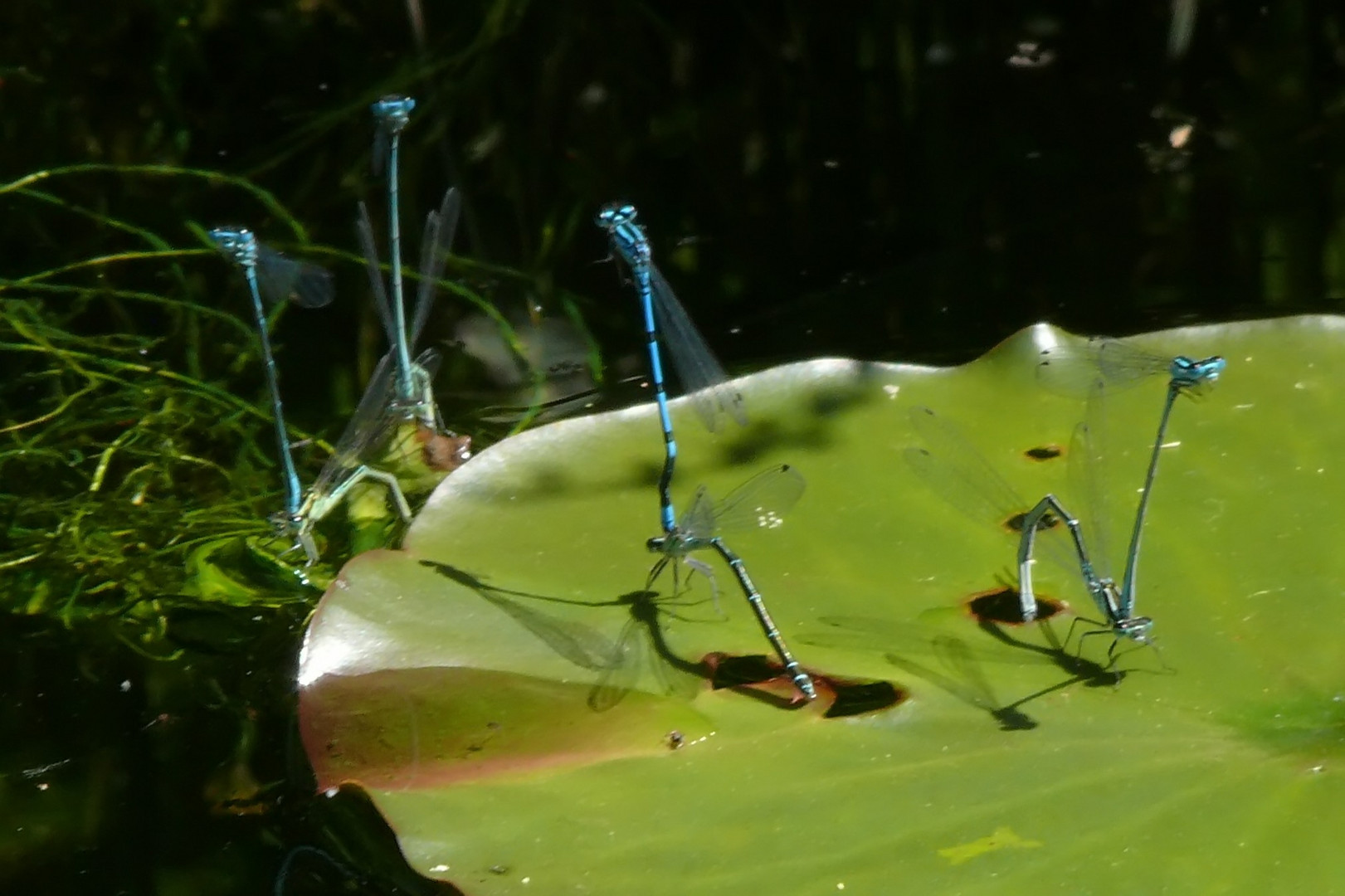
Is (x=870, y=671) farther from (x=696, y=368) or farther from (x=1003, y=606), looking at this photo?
(x=696, y=368)

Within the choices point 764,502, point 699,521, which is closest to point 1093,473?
point 764,502

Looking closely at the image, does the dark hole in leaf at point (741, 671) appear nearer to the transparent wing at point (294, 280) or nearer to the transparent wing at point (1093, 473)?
the transparent wing at point (1093, 473)

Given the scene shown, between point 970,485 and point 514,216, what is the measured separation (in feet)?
7.99

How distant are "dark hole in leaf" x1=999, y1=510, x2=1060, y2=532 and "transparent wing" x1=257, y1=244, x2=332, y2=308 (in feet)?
5.28

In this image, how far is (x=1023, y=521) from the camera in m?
2.06

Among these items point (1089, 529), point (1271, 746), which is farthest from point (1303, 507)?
point (1271, 746)

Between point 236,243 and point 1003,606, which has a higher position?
point 236,243

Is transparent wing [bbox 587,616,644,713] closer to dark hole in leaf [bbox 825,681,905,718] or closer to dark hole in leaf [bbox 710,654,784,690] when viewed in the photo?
dark hole in leaf [bbox 710,654,784,690]

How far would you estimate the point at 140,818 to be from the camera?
210cm

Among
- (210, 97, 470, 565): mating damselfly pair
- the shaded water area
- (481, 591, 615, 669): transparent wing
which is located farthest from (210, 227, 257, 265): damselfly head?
(481, 591, 615, 669): transparent wing

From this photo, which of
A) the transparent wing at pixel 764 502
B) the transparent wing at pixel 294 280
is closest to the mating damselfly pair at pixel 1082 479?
the transparent wing at pixel 764 502

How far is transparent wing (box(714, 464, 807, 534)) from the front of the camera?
84.4 inches

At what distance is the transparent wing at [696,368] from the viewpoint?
2.40 metres

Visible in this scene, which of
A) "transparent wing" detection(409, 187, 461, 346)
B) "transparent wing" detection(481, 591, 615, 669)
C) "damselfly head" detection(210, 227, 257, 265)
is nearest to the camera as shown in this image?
"transparent wing" detection(481, 591, 615, 669)
